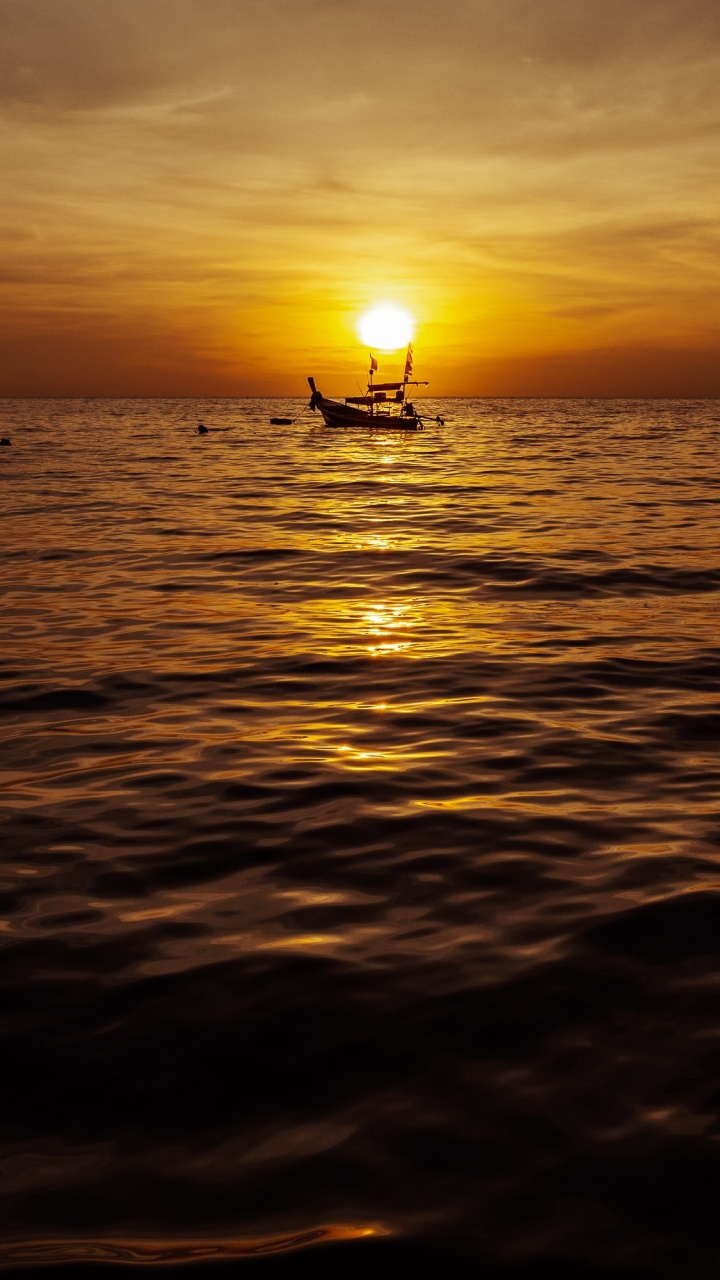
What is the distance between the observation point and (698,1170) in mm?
3254

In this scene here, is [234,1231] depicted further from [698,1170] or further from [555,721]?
[555,721]

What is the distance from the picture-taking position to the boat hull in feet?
273

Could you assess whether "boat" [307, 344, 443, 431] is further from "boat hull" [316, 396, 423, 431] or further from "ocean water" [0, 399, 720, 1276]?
"ocean water" [0, 399, 720, 1276]

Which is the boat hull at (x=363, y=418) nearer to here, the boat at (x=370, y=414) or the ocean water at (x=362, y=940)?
the boat at (x=370, y=414)

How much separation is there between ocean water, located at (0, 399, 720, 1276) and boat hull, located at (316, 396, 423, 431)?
72.7 meters

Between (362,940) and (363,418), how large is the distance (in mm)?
81484

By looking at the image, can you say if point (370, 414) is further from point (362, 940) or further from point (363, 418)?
point (362, 940)

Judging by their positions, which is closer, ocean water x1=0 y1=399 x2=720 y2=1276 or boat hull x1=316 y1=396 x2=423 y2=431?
ocean water x1=0 y1=399 x2=720 y2=1276

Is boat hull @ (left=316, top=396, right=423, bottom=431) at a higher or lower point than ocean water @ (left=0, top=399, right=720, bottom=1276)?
higher

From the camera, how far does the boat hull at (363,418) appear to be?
273 feet

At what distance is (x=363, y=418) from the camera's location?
→ 83.8 metres

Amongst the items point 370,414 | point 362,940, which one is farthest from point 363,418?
point 362,940

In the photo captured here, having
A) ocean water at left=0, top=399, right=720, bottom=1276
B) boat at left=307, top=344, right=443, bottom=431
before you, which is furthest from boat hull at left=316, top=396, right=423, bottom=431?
ocean water at left=0, top=399, right=720, bottom=1276

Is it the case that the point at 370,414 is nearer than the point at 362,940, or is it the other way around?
the point at 362,940
